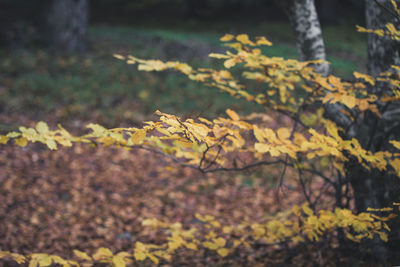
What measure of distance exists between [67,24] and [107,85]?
2280 mm

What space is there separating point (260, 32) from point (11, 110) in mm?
10636

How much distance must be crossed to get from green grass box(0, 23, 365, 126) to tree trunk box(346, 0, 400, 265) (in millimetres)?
4354

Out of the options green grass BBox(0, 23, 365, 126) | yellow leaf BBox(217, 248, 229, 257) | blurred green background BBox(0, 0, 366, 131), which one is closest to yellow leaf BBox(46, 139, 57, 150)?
yellow leaf BBox(217, 248, 229, 257)

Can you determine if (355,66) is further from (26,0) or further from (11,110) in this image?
(26,0)

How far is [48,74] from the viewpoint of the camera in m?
7.13

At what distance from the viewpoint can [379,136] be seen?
6.59ft

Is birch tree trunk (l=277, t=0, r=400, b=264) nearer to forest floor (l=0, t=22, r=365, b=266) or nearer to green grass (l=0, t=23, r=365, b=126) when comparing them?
forest floor (l=0, t=22, r=365, b=266)

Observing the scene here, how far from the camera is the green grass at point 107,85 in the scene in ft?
19.6

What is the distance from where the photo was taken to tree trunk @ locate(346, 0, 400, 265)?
1.87 metres

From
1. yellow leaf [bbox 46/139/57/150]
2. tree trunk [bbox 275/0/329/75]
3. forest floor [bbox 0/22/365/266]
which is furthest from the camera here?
forest floor [bbox 0/22/365/266]

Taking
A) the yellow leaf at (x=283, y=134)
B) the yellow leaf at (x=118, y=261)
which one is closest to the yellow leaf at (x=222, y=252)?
the yellow leaf at (x=118, y=261)

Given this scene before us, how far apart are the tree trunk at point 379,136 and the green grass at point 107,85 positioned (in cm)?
435

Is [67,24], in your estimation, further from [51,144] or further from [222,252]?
[222,252]

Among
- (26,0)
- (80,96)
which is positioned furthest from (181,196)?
(26,0)
